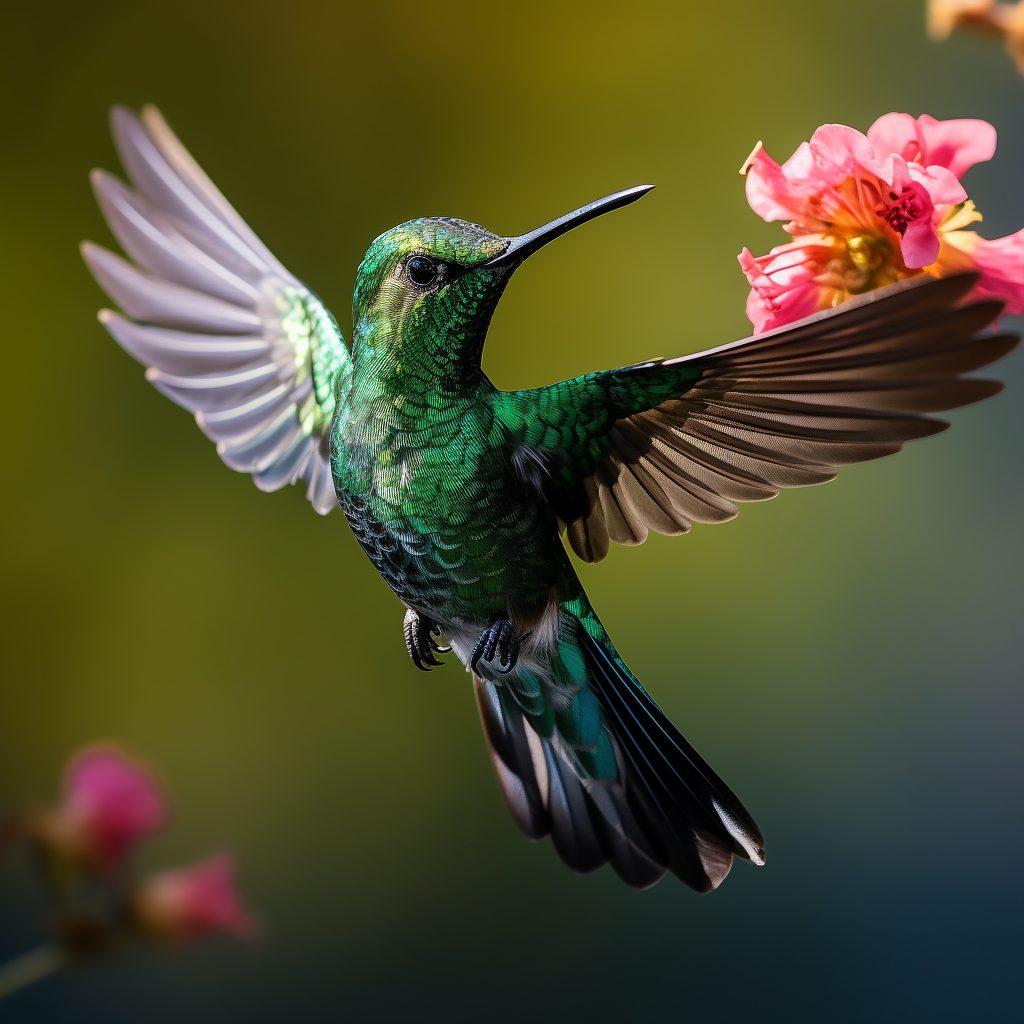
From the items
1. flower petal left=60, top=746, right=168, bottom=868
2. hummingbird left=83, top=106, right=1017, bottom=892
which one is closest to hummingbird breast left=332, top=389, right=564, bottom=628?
hummingbird left=83, top=106, right=1017, bottom=892

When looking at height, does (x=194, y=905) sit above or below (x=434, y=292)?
below

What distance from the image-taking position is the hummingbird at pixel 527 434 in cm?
63

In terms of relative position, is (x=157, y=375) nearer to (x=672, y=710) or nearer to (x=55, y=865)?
(x=55, y=865)

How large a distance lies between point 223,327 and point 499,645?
0.40 m

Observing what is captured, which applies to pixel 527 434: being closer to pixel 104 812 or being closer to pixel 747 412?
pixel 747 412

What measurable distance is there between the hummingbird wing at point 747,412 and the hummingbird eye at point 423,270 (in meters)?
0.10

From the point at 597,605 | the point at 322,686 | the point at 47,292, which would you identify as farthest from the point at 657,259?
the point at 47,292

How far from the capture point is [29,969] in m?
0.72

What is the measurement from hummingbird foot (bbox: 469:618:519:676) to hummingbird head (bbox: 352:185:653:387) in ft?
0.52

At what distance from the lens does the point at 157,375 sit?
38.2 inches

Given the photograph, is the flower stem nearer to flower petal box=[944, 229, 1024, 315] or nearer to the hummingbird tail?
the hummingbird tail

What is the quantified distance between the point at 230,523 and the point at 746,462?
6.96 feet

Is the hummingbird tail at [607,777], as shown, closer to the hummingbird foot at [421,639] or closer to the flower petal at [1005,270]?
the hummingbird foot at [421,639]

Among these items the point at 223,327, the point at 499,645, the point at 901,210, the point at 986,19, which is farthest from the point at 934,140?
the point at 223,327
